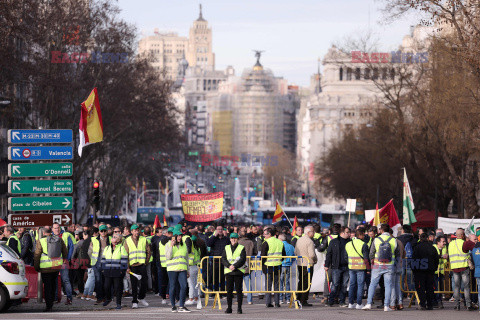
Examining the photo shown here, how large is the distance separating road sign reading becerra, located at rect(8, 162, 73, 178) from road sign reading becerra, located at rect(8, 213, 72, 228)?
996 mm

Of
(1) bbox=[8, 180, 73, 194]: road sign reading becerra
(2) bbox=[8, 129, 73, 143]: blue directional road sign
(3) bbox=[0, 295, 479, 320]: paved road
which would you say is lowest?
(3) bbox=[0, 295, 479, 320]: paved road

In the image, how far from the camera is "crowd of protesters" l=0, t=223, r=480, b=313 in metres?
23.3

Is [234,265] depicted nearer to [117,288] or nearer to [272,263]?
[272,263]

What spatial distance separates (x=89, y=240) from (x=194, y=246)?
3560 millimetres

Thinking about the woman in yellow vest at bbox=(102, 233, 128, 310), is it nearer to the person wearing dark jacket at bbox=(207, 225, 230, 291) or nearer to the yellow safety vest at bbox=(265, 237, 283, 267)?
the person wearing dark jacket at bbox=(207, 225, 230, 291)

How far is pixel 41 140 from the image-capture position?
2811 cm

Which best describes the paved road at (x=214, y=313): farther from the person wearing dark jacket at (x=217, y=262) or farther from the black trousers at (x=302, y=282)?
the person wearing dark jacket at (x=217, y=262)

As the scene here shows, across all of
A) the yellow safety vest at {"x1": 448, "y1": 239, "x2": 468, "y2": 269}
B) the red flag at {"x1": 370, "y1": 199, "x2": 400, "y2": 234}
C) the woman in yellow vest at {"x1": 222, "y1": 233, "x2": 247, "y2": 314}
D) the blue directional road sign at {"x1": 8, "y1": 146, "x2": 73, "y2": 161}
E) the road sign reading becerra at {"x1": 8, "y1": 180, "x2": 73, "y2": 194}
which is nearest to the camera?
the woman in yellow vest at {"x1": 222, "y1": 233, "x2": 247, "y2": 314}

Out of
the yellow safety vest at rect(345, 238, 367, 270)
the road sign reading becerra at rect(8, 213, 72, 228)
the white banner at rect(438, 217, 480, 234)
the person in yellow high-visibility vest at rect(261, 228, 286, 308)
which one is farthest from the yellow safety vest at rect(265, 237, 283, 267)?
the white banner at rect(438, 217, 480, 234)

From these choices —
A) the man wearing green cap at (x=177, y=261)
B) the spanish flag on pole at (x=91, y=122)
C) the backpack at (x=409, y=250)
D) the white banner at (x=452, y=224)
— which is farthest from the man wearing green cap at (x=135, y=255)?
the white banner at (x=452, y=224)

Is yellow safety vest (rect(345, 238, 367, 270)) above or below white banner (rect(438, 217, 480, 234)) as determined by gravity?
below

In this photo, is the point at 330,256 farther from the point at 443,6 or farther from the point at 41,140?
the point at 443,6

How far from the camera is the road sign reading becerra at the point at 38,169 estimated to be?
2788cm

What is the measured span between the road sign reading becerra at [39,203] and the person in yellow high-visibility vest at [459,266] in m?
9.27
